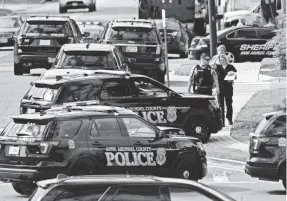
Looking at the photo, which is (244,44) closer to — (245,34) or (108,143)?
(245,34)

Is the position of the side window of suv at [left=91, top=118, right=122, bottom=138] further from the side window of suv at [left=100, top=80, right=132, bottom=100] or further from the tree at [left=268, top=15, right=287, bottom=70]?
the tree at [left=268, top=15, right=287, bottom=70]

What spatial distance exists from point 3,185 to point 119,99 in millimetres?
4247

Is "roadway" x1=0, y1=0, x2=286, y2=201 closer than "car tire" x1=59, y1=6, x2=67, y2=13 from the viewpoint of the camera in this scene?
Yes

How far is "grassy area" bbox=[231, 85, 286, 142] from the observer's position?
957 inches

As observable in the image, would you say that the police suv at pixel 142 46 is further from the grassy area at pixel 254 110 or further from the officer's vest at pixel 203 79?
the officer's vest at pixel 203 79

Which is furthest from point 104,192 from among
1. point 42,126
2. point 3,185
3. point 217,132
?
point 217,132

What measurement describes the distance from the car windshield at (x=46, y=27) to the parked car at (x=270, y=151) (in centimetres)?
1668

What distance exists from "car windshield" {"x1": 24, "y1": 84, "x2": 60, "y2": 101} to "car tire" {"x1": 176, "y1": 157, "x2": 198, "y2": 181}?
15.5ft

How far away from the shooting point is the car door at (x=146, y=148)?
16.7 meters

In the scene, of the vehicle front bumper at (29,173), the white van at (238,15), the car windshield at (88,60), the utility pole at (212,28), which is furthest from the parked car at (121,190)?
the white van at (238,15)

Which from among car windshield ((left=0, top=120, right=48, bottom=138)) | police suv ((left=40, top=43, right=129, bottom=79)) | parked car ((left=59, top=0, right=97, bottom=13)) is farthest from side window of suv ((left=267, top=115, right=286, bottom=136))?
parked car ((left=59, top=0, right=97, bottom=13))

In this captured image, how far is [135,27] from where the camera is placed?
1254 inches

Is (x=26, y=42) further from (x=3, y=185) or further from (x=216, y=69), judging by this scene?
(x=3, y=185)

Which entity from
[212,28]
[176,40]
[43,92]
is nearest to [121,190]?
[43,92]
